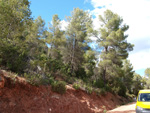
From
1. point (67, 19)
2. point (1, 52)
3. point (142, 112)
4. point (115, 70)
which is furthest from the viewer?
point (67, 19)

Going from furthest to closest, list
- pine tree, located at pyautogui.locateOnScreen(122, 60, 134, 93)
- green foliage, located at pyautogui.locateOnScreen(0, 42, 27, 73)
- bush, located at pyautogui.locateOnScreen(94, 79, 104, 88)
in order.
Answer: pine tree, located at pyautogui.locateOnScreen(122, 60, 134, 93)
bush, located at pyautogui.locateOnScreen(94, 79, 104, 88)
green foliage, located at pyautogui.locateOnScreen(0, 42, 27, 73)

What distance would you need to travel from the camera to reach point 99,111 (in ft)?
43.9

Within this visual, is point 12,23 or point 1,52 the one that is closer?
point 12,23

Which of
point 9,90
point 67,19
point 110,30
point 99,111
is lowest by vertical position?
point 99,111

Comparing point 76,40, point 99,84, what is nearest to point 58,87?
point 99,84

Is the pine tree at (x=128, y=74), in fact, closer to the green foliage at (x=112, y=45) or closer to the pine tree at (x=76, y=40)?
the green foliage at (x=112, y=45)

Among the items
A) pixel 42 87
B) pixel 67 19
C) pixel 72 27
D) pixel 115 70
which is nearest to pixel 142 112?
pixel 42 87

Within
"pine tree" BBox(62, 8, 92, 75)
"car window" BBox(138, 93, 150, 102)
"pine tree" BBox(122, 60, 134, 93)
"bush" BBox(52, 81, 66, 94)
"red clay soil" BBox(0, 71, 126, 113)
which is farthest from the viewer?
"pine tree" BBox(122, 60, 134, 93)

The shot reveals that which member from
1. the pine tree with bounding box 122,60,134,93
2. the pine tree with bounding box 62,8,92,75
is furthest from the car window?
the pine tree with bounding box 122,60,134,93

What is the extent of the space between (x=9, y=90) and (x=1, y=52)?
12.5ft

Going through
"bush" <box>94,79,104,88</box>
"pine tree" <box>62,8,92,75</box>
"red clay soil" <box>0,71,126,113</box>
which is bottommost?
"red clay soil" <box>0,71,126,113</box>

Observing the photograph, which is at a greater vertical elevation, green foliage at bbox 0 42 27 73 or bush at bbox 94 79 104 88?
green foliage at bbox 0 42 27 73

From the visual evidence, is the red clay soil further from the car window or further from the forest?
the car window

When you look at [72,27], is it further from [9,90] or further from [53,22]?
[9,90]
